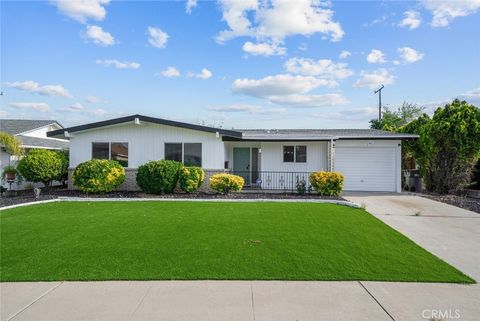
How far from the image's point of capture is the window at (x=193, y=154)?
1449 centimetres


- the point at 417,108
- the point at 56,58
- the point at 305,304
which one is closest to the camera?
the point at 305,304

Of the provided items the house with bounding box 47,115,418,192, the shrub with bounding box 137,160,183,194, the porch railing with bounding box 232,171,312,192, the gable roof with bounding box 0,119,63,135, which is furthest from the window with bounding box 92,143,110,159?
the gable roof with bounding box 0,119,63,135

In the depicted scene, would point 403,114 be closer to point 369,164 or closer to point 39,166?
point 369,164

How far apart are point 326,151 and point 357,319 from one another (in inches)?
510

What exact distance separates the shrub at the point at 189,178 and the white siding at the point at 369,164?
7444mm

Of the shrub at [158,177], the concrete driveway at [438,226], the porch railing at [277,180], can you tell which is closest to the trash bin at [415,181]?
the concrete driveway at [438,226]

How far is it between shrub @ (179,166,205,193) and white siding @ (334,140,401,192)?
744cm

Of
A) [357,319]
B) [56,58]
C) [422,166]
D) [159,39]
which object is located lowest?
[357,319]

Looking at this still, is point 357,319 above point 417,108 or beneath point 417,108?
beneath

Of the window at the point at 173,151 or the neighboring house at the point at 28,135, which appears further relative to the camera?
the neighboring house at the point at 28,135

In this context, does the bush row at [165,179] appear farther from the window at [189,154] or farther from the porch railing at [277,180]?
the porch railing at [277,180]

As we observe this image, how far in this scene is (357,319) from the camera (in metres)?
3.46

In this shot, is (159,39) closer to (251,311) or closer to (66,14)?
(66,14)

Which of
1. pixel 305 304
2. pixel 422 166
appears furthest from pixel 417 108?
pixel 305 304
